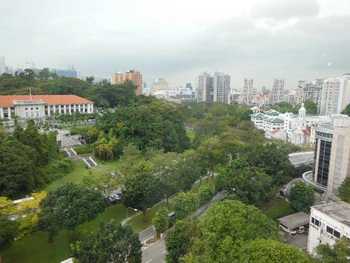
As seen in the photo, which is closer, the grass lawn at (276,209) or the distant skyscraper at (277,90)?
the grass lawn at (276,209)

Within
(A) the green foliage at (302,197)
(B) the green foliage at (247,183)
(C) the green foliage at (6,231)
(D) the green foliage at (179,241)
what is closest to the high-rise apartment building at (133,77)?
(B) the green foliage at (247,183)

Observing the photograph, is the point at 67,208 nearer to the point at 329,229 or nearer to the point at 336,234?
the point at 329,229

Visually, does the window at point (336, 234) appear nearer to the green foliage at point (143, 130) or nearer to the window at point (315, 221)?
the window at point (315, 221)

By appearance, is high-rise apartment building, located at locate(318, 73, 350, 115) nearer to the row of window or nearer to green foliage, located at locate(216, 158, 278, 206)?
green foliage, located at locate(216, 158, 278, 206)

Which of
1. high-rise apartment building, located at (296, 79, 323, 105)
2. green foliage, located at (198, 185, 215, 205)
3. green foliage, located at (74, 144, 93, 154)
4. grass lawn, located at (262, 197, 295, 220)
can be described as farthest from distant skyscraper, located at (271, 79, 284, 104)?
green foliage, located at (198, 185, 215, 205)

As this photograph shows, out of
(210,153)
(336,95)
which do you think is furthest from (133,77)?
(210,153)

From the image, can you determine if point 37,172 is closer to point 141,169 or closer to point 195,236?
point 141,169

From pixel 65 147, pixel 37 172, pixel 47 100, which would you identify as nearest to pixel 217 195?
pixel 37 172
